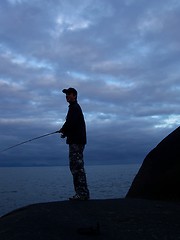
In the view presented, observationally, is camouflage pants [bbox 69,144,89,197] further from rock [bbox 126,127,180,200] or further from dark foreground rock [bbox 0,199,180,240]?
rock [bbox 126,127,180,200]

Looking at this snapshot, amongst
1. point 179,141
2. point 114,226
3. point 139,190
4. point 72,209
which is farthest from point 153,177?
point 114,226

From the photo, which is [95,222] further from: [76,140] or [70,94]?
[70,94]

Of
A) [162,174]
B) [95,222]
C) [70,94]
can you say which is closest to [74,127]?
[70,94]

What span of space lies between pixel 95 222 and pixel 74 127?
2899 millimetres

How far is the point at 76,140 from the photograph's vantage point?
9039 mm

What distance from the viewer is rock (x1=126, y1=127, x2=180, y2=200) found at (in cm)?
1038

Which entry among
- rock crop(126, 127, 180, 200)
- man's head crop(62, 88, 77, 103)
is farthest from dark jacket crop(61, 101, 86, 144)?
rock crop(126, 127, 180, 200)

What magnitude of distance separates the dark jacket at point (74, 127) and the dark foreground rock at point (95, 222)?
1549mm

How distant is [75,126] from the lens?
910cm

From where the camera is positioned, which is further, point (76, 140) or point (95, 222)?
point (76, 140)

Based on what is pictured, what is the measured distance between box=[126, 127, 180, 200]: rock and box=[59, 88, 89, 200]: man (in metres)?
2.34

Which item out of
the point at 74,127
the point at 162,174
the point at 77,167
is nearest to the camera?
the point at 77,167

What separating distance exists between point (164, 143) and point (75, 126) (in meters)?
3.61

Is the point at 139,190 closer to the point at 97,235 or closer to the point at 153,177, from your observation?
the point at 153,177
